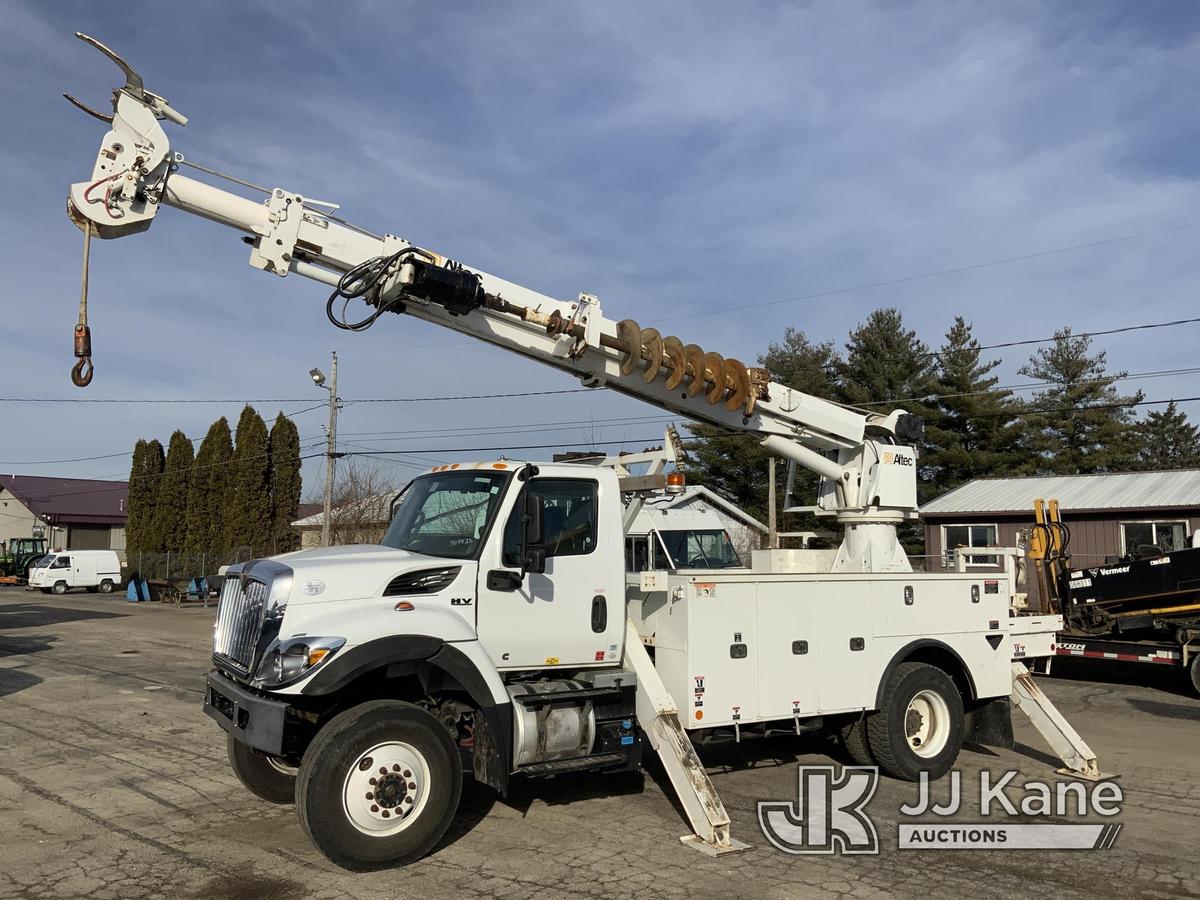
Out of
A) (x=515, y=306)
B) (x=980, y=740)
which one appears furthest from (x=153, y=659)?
(x=980, y=740)

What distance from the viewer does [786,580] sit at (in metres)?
7.71

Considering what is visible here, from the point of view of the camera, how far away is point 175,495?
1831 inches

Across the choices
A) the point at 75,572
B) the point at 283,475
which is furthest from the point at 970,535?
the point at 75,572

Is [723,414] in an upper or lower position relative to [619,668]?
upper

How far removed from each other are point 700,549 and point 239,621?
23.3 ft

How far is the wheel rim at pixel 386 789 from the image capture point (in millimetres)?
5789

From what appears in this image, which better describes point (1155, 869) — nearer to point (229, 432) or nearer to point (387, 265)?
point (387, 265)

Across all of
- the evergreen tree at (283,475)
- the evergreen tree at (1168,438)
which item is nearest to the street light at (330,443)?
the evergreen tree at (283,475)

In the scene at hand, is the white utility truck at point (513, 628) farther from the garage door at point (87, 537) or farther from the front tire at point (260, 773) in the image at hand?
the garage door at point (87, 537)

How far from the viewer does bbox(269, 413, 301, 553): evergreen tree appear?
42844 mm

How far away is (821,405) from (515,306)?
3.56 meters

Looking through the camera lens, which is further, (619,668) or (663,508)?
(663,508)

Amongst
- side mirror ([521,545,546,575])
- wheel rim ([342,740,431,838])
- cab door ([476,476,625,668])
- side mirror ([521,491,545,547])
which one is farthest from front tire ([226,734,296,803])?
side mirror ([521,491,545,547])

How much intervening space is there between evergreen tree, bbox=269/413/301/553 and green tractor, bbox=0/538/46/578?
1472cm
